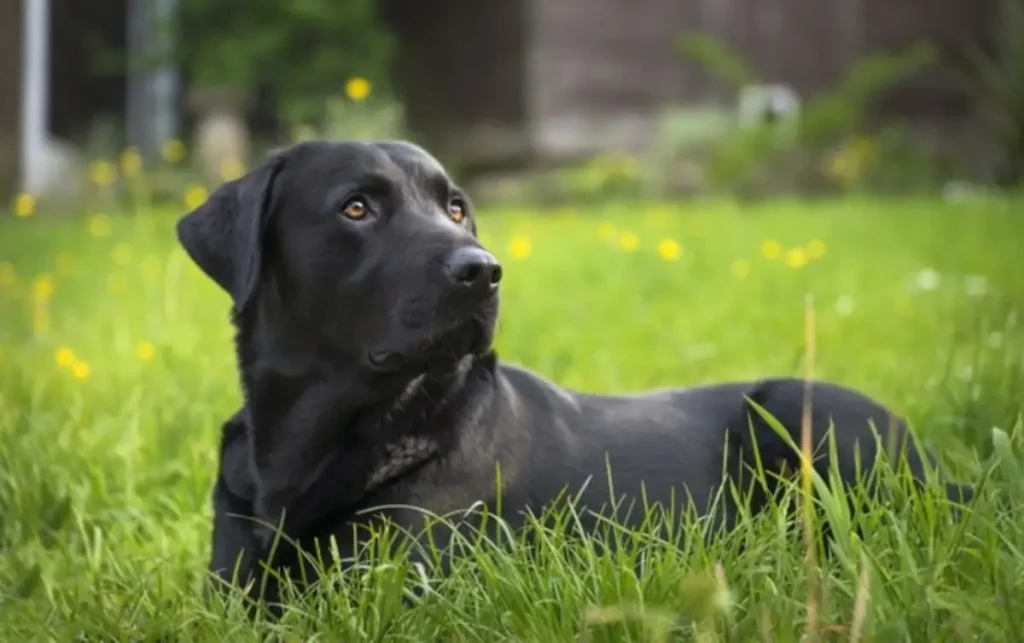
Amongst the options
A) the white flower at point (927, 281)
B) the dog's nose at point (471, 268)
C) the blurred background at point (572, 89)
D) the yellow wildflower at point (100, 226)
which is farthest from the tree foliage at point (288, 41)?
the dog's nose at point (471, 268)

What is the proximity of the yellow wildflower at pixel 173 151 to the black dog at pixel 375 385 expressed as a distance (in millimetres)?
11580

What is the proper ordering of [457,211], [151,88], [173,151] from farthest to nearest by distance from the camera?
1. [151,88]
2. [173,151]
3. [457,211]

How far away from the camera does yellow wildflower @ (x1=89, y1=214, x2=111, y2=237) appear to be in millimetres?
9055

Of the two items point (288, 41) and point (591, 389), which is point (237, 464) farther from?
point (288, 41)

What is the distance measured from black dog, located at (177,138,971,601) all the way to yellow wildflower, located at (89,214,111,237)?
6646 millimetres

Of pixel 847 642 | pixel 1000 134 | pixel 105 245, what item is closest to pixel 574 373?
pixel 847 642

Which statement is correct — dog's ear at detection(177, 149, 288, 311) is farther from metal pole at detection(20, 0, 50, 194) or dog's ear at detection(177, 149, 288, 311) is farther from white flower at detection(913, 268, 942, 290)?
metal pole at detection(20, 0, 50, 194)

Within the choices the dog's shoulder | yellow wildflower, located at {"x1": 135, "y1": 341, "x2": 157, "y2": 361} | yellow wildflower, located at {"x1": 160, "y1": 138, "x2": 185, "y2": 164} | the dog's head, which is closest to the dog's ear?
the dog's head

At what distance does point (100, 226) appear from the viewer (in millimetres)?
9250

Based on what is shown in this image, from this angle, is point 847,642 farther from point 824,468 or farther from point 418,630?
point 824,468

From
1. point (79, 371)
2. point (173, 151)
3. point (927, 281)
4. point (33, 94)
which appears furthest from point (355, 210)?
point (173, 151)

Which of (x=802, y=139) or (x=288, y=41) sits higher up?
(x=288, y=41)

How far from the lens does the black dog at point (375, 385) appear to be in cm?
251

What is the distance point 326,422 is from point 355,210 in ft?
1.47
